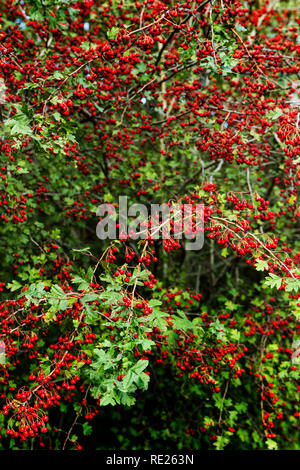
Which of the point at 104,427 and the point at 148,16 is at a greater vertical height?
the point at 148,16

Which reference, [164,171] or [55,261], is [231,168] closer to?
[164,171]

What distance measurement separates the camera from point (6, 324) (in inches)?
120

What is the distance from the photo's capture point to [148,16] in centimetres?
355

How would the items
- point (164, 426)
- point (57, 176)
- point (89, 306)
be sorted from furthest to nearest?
point (164, 426) < point (57, 176) < point (89, 306)

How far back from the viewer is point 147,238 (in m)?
2.65

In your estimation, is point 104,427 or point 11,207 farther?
point 104,427

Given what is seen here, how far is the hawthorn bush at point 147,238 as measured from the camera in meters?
2.85

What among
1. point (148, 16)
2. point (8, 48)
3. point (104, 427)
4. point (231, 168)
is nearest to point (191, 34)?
point (148, 16)

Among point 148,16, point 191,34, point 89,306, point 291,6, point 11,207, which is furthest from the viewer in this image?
point 291,6

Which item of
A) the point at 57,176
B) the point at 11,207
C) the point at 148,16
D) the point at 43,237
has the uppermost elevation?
the point at 148,16

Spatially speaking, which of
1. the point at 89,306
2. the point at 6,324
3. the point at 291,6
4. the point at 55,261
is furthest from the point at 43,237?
the point at 291,6

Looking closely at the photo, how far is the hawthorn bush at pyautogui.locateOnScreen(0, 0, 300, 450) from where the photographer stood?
9.36 feet
